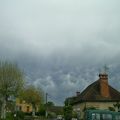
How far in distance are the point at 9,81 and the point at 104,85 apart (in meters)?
23.3

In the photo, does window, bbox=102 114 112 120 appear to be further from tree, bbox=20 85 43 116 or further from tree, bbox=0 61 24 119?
tree, bbox=20 85 43 116

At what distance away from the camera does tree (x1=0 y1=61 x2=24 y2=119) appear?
57938 mm

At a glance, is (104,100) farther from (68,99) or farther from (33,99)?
(33,99)

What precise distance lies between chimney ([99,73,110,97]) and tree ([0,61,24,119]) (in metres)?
19.3

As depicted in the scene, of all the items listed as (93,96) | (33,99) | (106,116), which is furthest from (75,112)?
(106,116)

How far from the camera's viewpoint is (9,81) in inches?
2377

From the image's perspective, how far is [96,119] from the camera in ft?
Answer: 130

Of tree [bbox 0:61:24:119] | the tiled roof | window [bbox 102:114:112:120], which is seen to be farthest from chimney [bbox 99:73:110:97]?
window [bbox 102:114:112:120]

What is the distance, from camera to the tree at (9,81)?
57938 millimetres

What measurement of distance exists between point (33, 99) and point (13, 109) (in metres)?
26.3

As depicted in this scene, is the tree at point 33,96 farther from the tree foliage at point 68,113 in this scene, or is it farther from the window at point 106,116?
the window at point 106,116

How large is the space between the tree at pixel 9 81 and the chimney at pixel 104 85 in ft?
63.2

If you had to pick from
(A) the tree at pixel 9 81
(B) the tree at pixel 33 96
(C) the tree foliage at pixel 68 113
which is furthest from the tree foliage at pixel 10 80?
(B) the tree at pixel 33 96

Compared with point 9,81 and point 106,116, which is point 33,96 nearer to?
point 9,81
